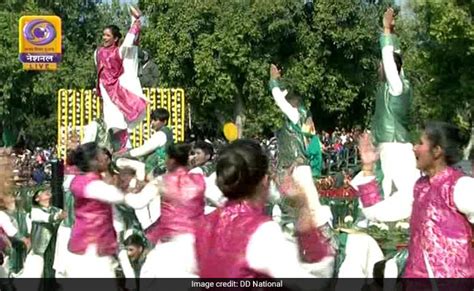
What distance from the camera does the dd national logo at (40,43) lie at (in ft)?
60.6

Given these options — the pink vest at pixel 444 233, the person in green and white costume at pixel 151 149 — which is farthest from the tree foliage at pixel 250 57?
the pink vest at pixel 444 233

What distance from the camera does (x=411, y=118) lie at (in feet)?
33.4

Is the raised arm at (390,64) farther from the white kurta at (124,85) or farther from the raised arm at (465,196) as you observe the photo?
the raised arm at (465,196)

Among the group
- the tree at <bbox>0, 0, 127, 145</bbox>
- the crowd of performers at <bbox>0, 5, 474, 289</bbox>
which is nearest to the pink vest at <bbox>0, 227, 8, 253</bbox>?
the crowd of performers at <bbox>0, 5, 474, 289</bbox>

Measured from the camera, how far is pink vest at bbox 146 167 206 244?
6734 mm

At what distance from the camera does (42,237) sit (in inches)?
343

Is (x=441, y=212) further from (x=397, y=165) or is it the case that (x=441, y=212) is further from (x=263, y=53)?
(x=263, y=53)

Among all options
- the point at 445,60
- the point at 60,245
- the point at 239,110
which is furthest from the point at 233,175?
the point at 239,110

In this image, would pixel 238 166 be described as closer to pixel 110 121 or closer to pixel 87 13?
pixel 110 121

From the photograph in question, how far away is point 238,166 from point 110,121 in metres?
6.00

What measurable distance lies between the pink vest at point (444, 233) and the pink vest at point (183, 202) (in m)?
1.88

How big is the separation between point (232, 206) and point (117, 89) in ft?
19.9

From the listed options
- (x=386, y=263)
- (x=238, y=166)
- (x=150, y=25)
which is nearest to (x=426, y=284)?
(x=386, y=263)

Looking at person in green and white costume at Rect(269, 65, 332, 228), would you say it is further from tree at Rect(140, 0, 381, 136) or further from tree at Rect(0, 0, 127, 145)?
tree at Rect(0, 0, 127, 145)
